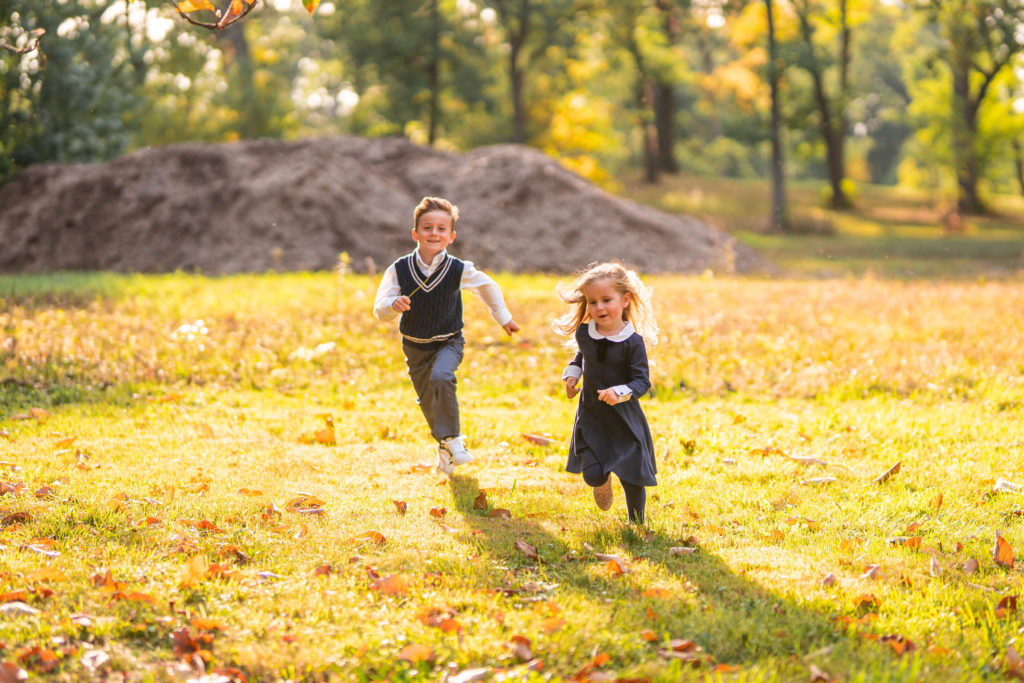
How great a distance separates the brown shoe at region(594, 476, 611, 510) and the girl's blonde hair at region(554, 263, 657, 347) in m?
0.81

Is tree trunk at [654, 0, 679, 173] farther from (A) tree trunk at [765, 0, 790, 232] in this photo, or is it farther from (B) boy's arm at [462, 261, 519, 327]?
(B) boy's arm at [462, 261, 519, 327]

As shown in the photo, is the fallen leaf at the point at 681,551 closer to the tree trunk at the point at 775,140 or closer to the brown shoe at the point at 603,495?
the brown shoe at the point at 603,495

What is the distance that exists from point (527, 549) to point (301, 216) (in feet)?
51.5

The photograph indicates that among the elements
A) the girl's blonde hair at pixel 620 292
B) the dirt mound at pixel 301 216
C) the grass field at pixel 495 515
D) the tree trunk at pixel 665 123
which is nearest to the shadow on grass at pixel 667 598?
the grass field at pixel 495 515

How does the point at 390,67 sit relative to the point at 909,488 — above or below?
above

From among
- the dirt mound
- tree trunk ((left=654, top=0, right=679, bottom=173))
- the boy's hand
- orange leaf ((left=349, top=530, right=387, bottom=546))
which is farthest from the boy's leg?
tree trunk ((left=654, top=0, right=679, bottom=173))

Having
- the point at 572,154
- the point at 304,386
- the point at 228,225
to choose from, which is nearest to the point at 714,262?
the point at 228,225

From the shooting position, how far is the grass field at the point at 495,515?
3557mm

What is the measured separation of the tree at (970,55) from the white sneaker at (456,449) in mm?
26801

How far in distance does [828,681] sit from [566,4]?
32.5m

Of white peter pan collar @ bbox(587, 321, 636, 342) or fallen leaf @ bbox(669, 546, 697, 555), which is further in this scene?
white peter pan collar @ bbox(587, 321, 636, 342)

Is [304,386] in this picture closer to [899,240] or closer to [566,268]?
[566,268]

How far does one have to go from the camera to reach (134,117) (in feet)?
88.0

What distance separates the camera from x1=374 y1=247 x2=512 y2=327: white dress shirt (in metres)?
5.83
